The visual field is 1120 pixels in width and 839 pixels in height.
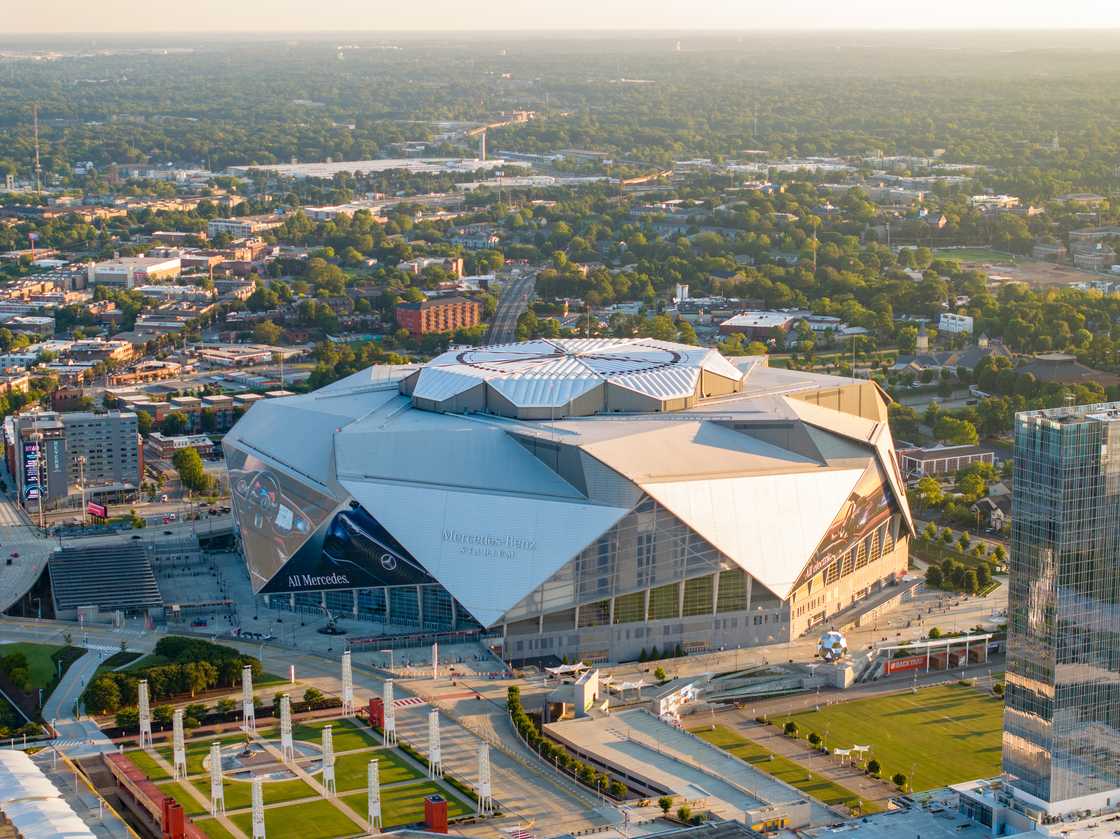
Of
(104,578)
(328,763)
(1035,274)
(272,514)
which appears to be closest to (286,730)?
(328,763)

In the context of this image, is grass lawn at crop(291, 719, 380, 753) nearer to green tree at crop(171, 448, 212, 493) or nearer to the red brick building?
green tree at crop(171, 448, 212, 493)

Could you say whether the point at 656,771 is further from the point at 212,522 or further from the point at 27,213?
the point at 27,213

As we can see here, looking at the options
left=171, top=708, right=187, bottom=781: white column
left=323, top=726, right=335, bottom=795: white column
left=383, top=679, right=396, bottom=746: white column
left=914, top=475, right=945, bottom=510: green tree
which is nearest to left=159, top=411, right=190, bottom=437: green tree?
left=914, top=475, right=945, bottom=510: green tree

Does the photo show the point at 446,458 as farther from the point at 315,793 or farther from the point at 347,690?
the point at 315,793

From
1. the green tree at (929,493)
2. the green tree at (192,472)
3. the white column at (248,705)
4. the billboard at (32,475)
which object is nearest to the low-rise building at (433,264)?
the green tree at (192,472)

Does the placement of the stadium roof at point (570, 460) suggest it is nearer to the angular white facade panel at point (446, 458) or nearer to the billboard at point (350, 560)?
the angular white facade panel at point (446, 458)
